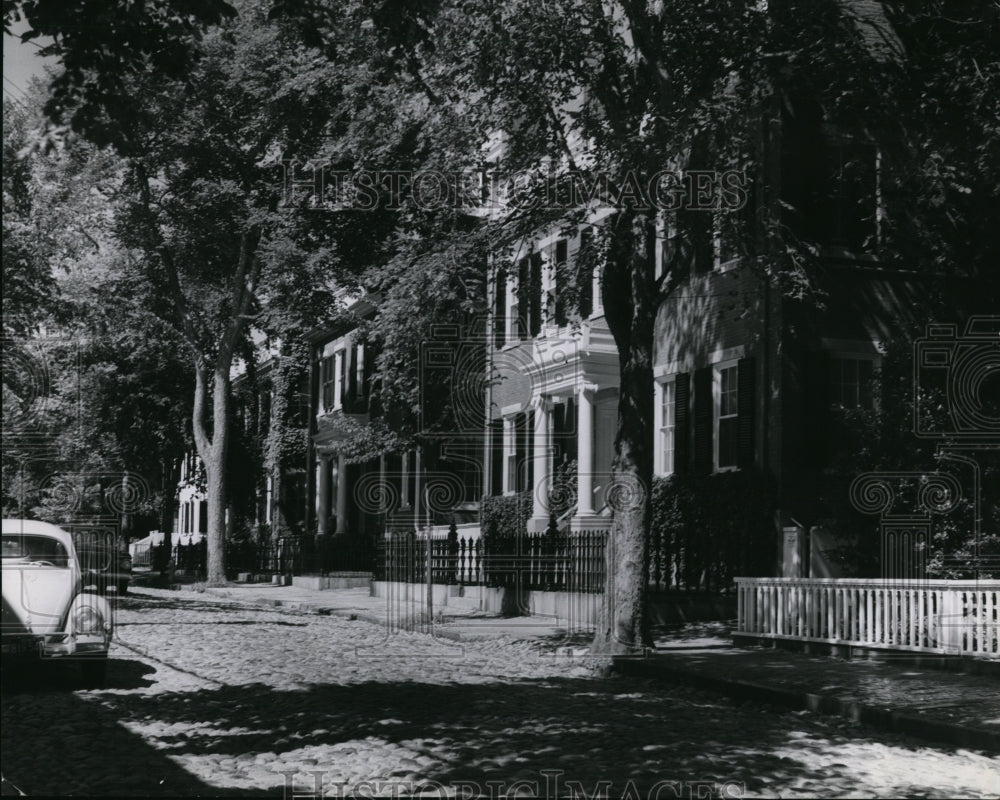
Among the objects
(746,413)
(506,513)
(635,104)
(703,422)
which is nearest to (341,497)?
(506,513)

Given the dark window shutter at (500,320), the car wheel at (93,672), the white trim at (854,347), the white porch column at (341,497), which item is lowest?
the car wheel at (93,672)

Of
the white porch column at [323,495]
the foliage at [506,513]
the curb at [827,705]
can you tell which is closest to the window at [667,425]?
the foliage at [506,513]

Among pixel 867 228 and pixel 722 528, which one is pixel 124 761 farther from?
pixel 867 228

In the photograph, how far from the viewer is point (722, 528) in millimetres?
21703

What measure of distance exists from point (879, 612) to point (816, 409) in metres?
7.24

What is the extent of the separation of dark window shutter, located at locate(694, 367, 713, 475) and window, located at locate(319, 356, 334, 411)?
25535 mm

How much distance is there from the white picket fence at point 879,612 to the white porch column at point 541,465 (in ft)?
34.0

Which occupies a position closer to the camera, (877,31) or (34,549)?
(34,549)

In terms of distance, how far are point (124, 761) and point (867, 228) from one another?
1783 cm

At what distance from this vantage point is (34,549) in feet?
19.6

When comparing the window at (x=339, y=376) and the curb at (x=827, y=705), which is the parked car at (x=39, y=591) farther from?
the window at (x=339, y=376)

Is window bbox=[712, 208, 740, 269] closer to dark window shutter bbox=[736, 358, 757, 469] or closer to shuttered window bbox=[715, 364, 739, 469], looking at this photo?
dark window shutter bbox=[736, 358, 757, 469]

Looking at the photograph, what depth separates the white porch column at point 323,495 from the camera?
4572 cm

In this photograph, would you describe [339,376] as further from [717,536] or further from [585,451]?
[717,536]
